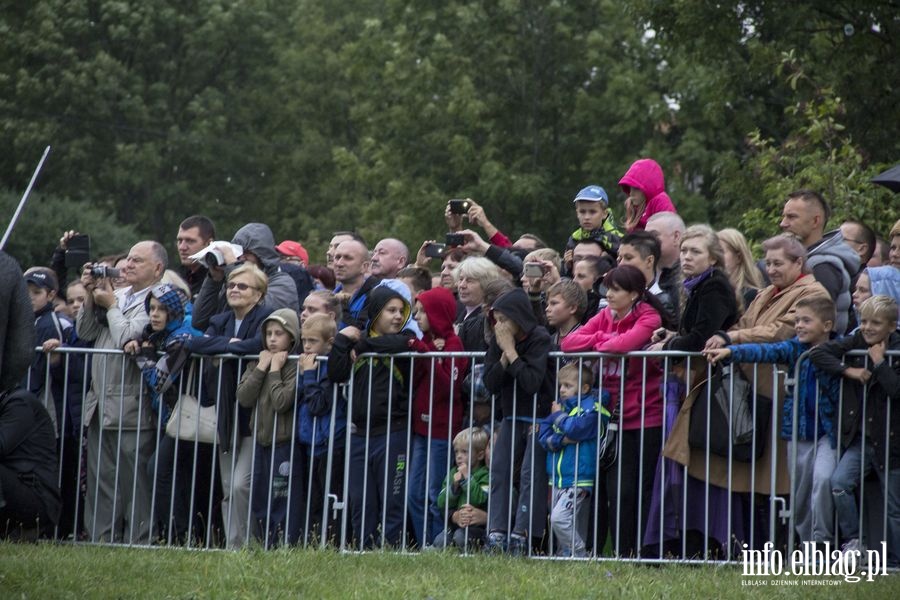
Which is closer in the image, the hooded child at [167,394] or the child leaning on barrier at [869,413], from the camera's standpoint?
the child leaning on barrier at [869,413]

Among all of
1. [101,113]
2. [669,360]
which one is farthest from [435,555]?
[101,113]

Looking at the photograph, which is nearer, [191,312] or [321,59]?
[191,312]

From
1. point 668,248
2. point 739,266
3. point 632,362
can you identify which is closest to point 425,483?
point 632,362

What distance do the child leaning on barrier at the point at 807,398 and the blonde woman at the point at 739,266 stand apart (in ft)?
2.52

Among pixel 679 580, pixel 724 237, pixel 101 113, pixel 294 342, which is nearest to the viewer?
pixel 679 580

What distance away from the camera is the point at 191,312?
11.1 meters

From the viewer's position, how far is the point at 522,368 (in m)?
9.10

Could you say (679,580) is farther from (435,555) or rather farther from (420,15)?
(420,15)

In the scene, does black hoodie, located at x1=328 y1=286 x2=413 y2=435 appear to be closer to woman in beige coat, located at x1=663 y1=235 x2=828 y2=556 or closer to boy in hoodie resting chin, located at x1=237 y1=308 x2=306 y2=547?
boy in hoodie resting chin, located at x1=237 y1=308 x2=306 y2=547

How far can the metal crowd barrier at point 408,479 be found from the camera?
8828 mm

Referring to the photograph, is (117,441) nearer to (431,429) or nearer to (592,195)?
(431,429)

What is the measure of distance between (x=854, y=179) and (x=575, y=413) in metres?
7.10

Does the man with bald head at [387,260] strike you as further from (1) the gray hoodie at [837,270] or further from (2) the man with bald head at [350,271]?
(1) the gray hoodie at [837,270]

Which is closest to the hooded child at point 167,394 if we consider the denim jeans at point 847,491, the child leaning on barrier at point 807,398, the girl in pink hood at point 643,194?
the girl in pink hood at point 643,194
